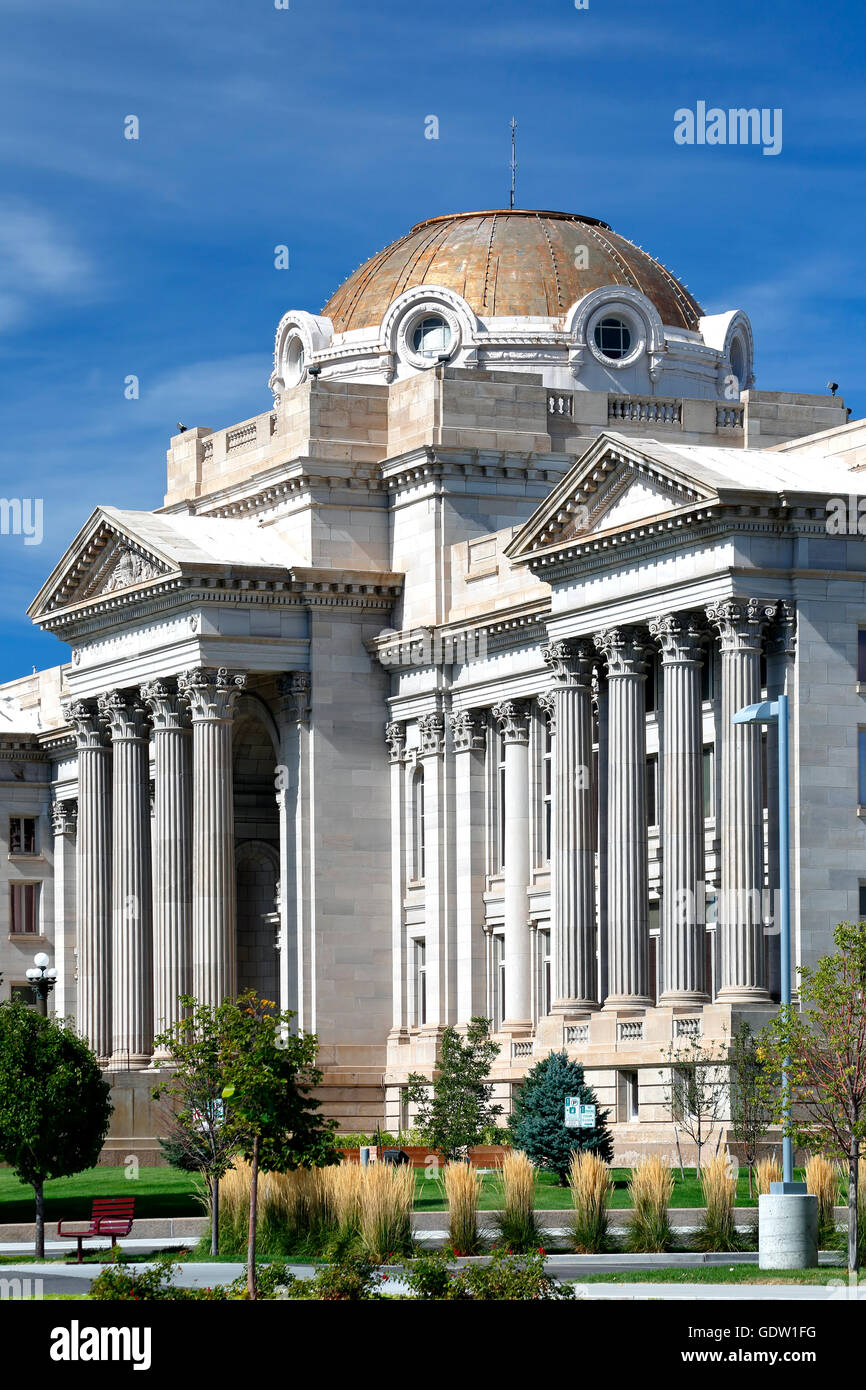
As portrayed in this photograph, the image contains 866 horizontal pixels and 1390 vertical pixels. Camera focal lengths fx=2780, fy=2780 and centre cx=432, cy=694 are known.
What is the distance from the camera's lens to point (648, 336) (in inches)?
3346

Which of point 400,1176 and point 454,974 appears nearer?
point 400,1176

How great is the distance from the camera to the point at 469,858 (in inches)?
2958

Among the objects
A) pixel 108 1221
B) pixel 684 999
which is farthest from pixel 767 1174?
pixel 684 999

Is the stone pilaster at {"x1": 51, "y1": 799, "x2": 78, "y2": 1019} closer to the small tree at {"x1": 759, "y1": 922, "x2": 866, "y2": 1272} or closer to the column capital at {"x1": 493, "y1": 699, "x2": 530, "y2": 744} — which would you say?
the column capital at {"x1": 493, "y1": 699, "x2": 530, "y2": 744}

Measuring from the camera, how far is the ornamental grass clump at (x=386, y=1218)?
141 feet

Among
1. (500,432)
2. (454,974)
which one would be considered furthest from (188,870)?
(500,432)

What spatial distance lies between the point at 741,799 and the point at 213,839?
2080 cm

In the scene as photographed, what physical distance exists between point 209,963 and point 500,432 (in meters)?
16.6

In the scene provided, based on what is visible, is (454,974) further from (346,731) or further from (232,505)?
(232,505)

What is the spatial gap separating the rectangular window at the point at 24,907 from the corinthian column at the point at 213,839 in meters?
29.6

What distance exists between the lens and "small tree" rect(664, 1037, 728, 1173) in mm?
57562

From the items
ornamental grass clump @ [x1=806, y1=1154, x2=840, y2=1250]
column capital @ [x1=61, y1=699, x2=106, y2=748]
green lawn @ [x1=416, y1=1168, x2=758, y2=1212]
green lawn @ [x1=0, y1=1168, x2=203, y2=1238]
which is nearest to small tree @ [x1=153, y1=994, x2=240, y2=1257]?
green lawn @ [x1=416, y1=1168, x2=758, y2=1212]

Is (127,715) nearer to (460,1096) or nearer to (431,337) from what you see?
(431,337)

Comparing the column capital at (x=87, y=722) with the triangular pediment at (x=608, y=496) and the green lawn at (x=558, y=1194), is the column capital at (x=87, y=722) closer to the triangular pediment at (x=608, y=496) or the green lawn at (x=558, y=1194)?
the triangular pediment at (x=608, y=496)
